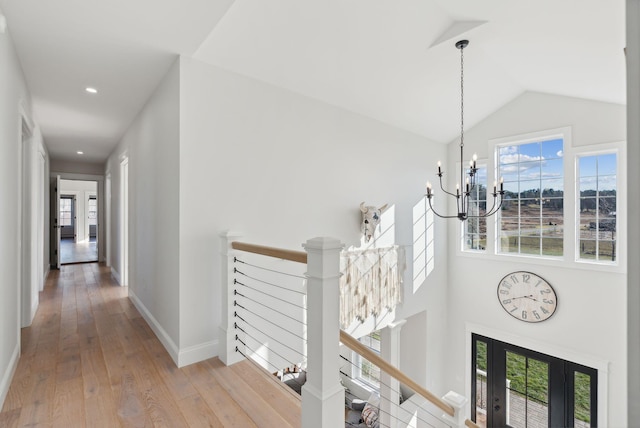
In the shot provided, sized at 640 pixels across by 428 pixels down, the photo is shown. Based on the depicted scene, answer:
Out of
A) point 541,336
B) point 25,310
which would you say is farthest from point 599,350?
point 25,310

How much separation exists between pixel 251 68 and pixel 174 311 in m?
2.22

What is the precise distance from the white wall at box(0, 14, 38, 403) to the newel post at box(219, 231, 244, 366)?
4.39 feet

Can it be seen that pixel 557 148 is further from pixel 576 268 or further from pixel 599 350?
pixel 599 350

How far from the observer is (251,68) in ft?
9.46

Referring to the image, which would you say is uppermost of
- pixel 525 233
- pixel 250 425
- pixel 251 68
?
pixel 251 68

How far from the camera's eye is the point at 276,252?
2041 mm

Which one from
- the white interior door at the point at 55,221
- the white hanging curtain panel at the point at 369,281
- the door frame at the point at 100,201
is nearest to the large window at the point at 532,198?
the white hanging curtain panel at the point at 369,281

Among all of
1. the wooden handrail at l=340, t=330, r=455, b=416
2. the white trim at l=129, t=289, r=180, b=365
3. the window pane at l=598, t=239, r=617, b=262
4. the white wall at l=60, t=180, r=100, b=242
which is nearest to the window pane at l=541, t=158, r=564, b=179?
the window pane at l=598, t=239, r=617, b=262

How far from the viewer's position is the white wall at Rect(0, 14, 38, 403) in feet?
6.77

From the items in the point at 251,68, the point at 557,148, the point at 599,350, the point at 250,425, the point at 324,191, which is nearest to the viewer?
the point at 250,425

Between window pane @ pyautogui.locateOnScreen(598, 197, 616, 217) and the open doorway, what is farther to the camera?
the open doorway

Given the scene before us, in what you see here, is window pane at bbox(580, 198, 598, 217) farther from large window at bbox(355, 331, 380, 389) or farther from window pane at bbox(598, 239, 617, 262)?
large window at bbox(355, 331, 380, 389)

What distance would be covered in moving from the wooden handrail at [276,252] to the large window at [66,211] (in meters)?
12.3

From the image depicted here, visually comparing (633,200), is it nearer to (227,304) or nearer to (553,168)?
(227,304)
